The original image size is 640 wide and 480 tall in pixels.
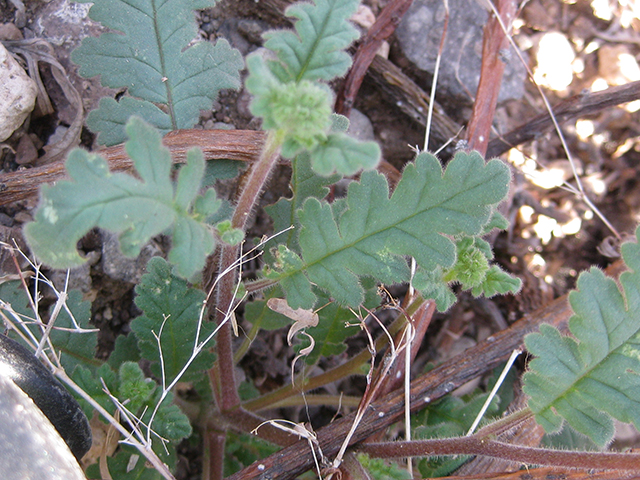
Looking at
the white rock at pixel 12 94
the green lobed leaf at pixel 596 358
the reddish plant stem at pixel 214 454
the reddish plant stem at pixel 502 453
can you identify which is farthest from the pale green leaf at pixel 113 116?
the green lobed leaf at pixel 596 358

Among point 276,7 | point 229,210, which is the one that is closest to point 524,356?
point 229,210

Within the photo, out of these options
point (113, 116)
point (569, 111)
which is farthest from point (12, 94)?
point (569, 111)

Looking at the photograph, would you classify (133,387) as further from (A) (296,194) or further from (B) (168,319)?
(A) (296,194)

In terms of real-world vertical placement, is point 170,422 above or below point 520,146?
below

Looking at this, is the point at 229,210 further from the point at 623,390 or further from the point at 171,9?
the point at 623,390

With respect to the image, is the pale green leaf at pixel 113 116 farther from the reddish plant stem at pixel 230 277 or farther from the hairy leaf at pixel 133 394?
the hairy leaf at pixel 133 394

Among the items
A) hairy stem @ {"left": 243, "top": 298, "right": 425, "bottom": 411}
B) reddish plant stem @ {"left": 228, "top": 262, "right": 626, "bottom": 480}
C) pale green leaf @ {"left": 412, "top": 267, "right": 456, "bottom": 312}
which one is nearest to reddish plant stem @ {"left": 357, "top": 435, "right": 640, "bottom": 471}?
reddish plant stem @ {"left": 228, "top": 262, "right": 626, "bottom": 480}
